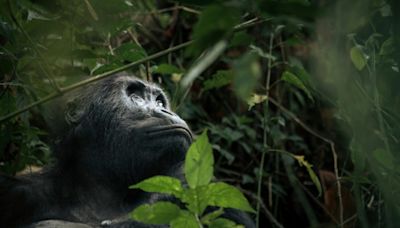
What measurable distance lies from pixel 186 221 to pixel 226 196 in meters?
0.15

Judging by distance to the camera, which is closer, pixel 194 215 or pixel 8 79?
pixel 194 215

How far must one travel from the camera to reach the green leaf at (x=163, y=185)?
1959mm

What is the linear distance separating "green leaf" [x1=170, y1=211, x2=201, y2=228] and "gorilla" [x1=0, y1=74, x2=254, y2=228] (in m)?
1.27

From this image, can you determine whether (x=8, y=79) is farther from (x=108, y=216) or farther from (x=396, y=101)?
(x=396, y=101)

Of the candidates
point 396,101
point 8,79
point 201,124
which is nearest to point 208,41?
point 396,101

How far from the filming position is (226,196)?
6.34ft

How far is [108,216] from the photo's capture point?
139 inches

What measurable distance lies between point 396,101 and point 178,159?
1.44 meters

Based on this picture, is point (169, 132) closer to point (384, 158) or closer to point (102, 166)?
point (102, 166)

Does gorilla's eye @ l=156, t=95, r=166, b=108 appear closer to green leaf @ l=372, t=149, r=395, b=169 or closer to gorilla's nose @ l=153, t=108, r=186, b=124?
gorilla's nose @ l=153, t=108, r=186, b=124

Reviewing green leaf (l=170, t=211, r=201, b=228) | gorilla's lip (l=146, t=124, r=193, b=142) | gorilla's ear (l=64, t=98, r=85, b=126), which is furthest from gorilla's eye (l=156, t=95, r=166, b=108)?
green leaf (l=170, t=211, r=201, b=228)

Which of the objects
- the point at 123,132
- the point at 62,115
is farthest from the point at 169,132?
the point at 62,115

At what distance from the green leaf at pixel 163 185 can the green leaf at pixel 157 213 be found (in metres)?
0.05

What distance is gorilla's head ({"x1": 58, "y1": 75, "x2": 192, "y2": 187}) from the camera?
134 inches
